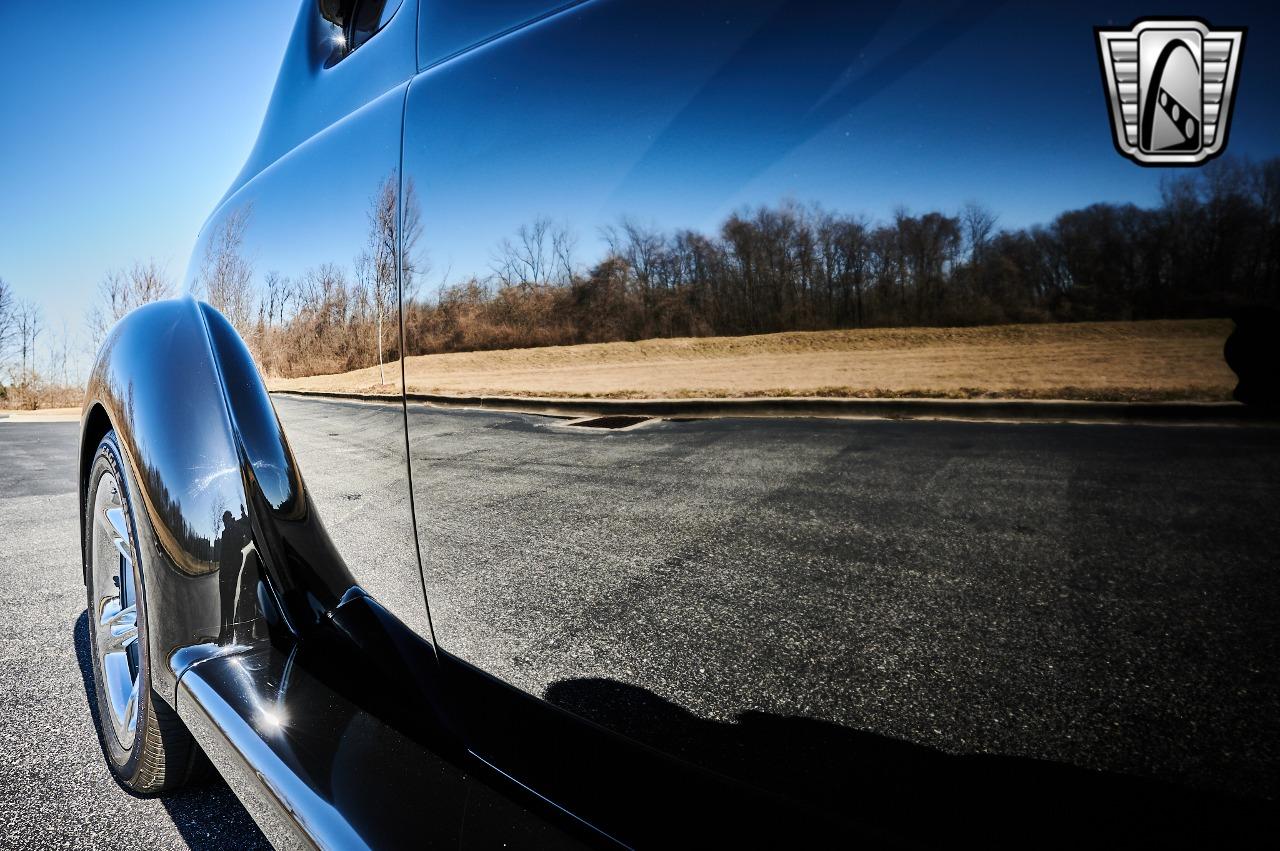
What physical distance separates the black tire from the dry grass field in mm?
1239

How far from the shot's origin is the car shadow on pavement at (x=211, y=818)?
5.57 feet

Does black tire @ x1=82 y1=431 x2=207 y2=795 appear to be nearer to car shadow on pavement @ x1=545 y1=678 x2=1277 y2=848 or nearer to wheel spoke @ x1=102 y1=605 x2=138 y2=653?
wheel spoke @ x1=102 y1=605 x2=138 y2=653

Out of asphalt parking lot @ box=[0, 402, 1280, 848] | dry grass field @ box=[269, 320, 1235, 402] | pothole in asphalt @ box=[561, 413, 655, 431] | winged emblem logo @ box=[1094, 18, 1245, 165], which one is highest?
winged emblem logo @ box=[1094, 18, 1245, 165]

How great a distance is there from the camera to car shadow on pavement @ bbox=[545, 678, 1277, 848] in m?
0.60

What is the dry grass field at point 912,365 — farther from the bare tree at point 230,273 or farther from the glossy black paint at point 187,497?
the bare tree at point 230,273

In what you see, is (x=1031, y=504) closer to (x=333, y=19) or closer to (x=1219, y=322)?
(x=1219, y=322)

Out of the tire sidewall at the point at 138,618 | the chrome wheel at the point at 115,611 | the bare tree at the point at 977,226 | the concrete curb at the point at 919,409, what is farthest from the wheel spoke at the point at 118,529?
the bare tree at the point at 977,226

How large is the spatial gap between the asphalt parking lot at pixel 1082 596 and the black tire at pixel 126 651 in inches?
57.8

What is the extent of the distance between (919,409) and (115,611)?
7.36ft

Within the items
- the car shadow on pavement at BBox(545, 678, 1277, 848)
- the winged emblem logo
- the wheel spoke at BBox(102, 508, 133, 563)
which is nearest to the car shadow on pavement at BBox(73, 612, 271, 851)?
the wheel spoke at BBox(102, 508, 133, 563)

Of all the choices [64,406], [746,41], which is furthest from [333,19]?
[64,406]

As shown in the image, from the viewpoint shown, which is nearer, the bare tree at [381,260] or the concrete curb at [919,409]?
the concrete curb at [919,409]

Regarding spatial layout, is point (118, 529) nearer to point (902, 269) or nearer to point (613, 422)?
point (613, 422)

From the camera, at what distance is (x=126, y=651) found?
201 cm
